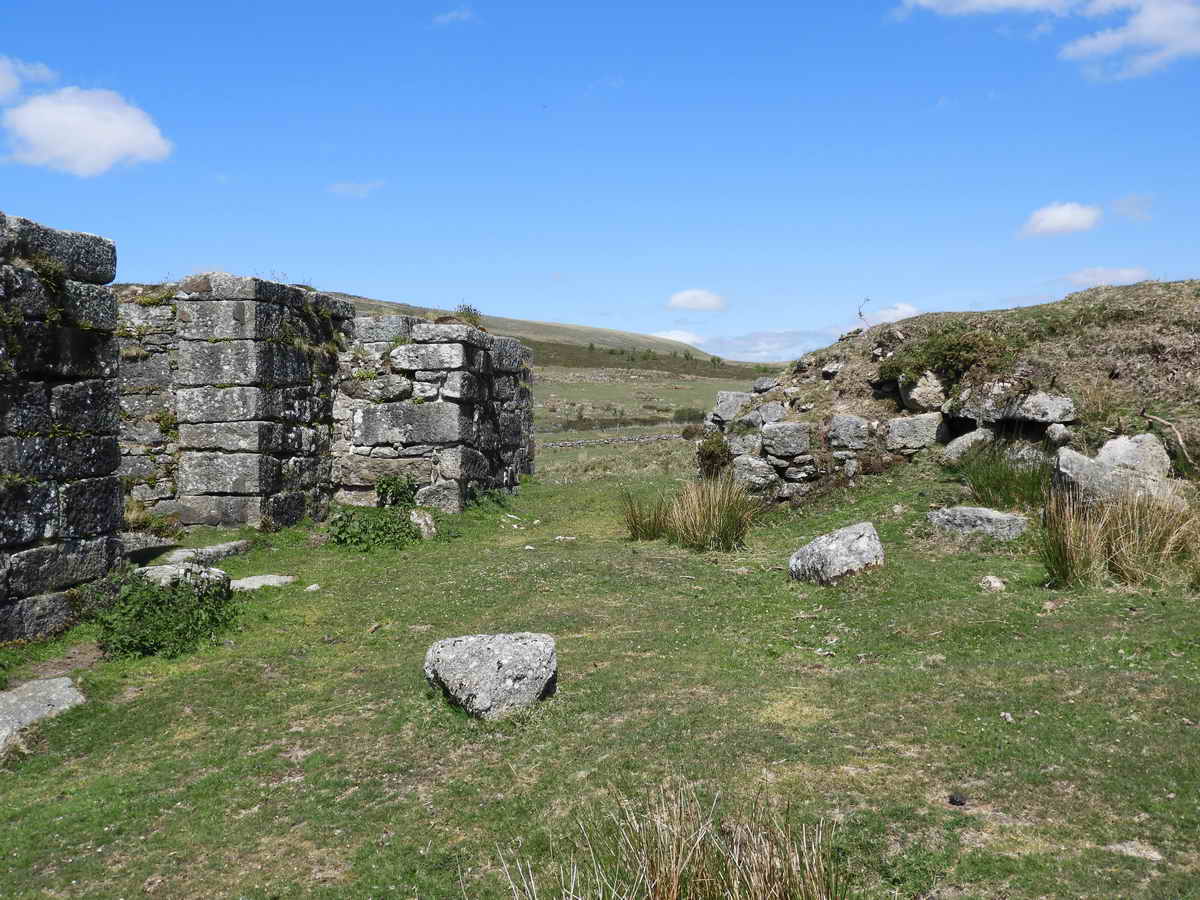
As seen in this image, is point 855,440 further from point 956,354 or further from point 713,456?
point 713,456

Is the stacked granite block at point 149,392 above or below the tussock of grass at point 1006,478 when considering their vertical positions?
above

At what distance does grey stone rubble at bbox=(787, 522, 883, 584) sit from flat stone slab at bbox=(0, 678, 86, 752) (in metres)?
6.13

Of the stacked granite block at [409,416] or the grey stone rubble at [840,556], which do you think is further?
the stacked granite block at [409,416]

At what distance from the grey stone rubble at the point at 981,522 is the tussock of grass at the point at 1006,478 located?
0.41 meters

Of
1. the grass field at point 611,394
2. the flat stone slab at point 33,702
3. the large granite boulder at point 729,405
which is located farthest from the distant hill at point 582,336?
the flat stone slab at point 33,702

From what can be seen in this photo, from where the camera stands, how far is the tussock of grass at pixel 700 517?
10805 millimetres

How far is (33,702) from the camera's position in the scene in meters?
6.09

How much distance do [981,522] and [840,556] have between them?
1838mm

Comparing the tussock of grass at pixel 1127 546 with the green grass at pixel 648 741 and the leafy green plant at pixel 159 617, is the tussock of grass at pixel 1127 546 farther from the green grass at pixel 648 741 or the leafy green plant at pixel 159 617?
the leafy green plant at pixel 159 617

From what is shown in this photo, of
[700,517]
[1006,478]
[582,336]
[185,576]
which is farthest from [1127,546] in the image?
[582,336]

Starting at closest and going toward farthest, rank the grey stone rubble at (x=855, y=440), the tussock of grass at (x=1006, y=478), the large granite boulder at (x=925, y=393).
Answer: the tussock of grass at (x=1006, y=478) < the grey stone rubble at (x=855, y=440) < the large granite boulder at (x=925, y=393)

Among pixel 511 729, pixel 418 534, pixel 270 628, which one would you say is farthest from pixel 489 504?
pixel 511 729

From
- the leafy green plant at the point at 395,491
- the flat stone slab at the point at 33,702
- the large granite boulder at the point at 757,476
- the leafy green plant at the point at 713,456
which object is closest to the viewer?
the flat stone slab at the point at 33,702

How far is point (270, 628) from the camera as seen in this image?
801cm
